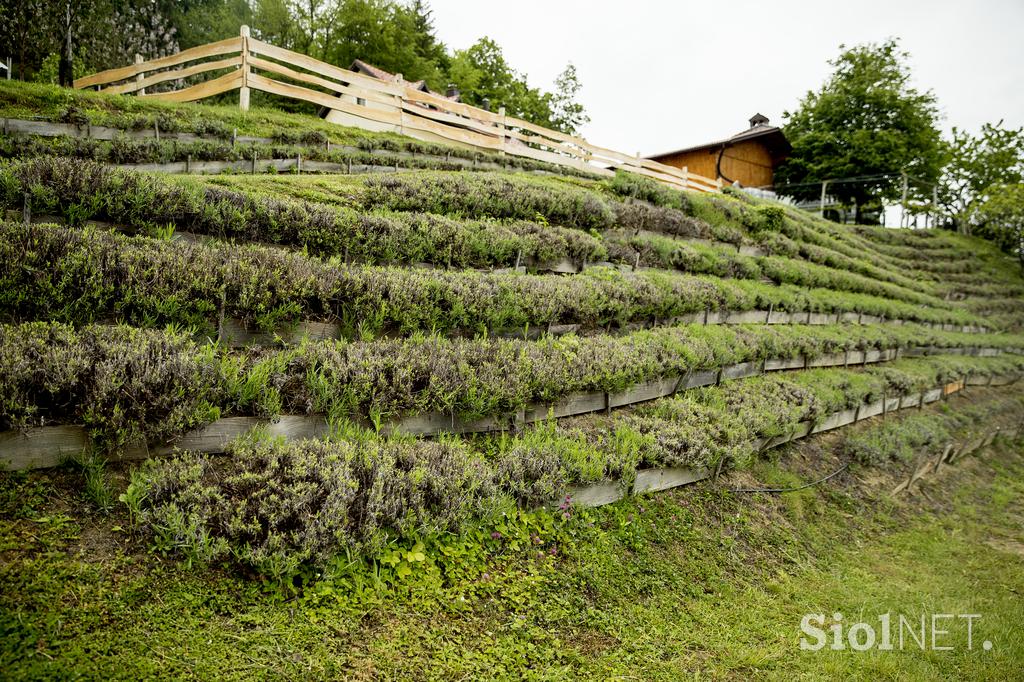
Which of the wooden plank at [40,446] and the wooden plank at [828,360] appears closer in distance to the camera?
the wooden plank at [40,446]

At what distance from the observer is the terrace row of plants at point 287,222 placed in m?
4.96

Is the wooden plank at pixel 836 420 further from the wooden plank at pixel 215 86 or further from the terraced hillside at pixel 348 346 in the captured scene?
the wooden plank at pixel 215 86

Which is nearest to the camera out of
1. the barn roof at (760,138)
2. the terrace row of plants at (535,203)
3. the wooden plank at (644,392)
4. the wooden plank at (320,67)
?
the wooden plank at (644,392)

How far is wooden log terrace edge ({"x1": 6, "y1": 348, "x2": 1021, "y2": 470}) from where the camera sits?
307 centimetres

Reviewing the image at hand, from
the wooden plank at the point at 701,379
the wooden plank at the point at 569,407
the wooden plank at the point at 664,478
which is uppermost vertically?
the wooden plank at the point at 701,379

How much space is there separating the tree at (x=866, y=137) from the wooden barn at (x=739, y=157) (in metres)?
1.94

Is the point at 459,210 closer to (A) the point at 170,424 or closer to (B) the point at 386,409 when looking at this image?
(B) the point at 386,409

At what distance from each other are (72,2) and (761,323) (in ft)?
78.5

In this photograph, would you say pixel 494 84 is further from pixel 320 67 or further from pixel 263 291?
pixel 263 291

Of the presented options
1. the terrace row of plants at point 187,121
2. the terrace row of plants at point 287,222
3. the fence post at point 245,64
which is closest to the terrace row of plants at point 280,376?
the terrace row of plants at point 287,222

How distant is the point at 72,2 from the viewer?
55.7ft

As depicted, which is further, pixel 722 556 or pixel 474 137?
pixel 474 137

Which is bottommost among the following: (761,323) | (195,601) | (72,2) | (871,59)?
(195,601)

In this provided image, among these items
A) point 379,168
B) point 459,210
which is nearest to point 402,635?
point 459,210
